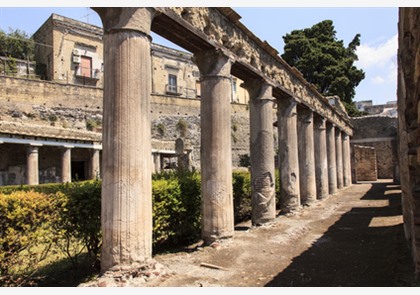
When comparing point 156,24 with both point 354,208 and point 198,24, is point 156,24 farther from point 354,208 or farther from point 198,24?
point 354,208

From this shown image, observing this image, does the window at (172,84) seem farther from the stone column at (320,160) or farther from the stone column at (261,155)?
the stone column at (261,155)

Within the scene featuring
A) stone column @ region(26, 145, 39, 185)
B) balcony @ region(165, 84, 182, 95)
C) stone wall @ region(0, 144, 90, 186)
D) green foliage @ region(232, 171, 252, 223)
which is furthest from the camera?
balcony @ region(165, 84, 182, 95)

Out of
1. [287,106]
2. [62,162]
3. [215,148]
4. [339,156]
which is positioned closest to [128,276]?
[215,148]

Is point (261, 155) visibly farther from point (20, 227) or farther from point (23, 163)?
point (23, 163)

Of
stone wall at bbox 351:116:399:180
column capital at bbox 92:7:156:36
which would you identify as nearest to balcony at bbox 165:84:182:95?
stone wall at bbox 351:116:399:180

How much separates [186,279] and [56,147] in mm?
17430

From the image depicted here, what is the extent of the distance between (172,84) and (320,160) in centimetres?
2280

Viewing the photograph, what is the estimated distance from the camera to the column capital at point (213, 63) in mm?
7234

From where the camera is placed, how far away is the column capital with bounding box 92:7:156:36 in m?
4.84

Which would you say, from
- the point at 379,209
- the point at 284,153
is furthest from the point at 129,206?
the point at 379,209

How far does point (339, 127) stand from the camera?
782 inches

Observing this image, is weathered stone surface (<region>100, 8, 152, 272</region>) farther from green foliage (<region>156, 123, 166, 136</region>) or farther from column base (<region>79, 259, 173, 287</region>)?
green foliage (<region>156, 123, 166, 136</region>)

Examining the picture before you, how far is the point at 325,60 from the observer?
108 feet

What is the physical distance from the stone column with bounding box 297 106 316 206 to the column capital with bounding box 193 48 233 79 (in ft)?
21.6
